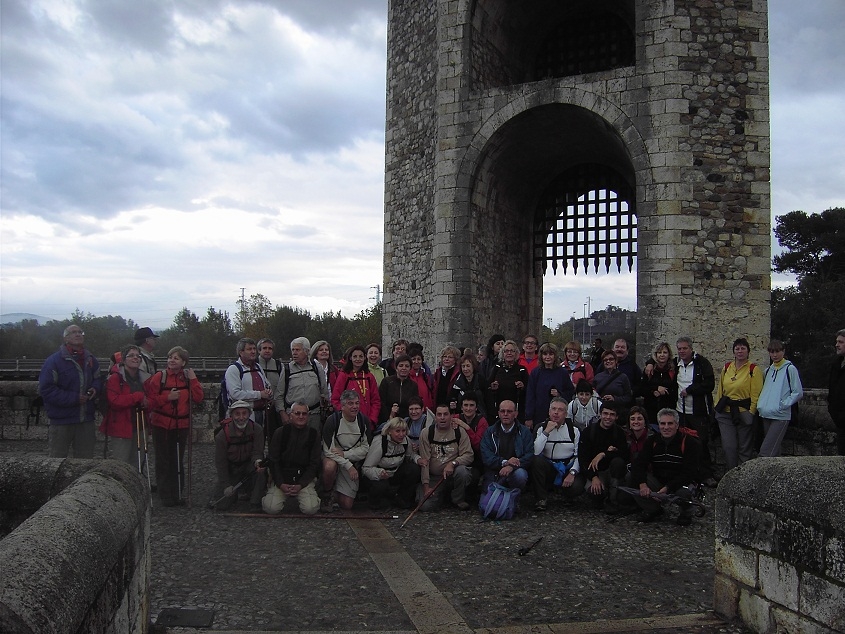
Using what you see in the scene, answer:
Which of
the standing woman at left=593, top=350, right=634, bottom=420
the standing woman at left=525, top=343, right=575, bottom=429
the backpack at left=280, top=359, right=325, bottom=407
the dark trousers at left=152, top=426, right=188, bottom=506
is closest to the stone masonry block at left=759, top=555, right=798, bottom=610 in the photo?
the standing woman at left=593, top=350, right=634, bottom=420

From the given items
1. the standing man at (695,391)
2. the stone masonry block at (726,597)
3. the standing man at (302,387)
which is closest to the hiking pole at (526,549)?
the stone masonry block at (726,597)

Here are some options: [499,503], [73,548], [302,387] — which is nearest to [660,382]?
[499,503]

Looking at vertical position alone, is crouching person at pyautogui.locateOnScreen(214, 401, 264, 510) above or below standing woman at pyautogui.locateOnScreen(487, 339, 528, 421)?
below

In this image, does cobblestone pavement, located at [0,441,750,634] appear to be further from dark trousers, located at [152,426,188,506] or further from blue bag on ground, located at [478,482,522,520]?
dark trousers, located at [152,426,188,506]

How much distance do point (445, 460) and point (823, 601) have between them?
11.9ft

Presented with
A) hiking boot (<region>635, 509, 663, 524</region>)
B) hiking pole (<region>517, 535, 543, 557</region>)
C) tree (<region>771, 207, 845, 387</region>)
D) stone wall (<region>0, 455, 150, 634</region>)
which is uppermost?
tree (<region>771, 207, 845, 387</region>)

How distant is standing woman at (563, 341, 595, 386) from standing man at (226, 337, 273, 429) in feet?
10.00

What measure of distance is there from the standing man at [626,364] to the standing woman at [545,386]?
2.48ft

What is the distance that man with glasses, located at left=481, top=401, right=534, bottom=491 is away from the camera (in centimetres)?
614

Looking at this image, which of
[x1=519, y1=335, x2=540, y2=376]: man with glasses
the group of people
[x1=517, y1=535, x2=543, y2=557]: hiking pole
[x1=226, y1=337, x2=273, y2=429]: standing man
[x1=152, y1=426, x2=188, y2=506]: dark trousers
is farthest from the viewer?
[x1=519, y1=335, x2=540, y2=376]: man with glasses

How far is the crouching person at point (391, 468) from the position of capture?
6176mm

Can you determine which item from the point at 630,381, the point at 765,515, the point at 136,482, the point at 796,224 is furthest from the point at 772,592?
the point at 796,224

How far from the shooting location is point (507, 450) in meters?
6.31

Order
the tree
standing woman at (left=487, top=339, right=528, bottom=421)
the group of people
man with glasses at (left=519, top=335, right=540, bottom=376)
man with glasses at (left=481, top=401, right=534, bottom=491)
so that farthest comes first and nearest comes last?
the tree
man with glasses at (left=519, top=335, right=540, bottom=376)
standing woman at (left=487, top=339, right=528, bottom=421)
man with glasses at (left=481, top=401, right=534, bottom=491)
the group of people
